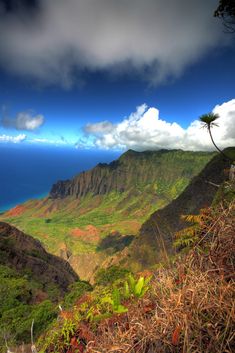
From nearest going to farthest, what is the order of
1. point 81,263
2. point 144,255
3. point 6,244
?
1. point 6,244
2. point 144,255
3. point 81,263

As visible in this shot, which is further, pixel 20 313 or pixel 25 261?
pixel 25 261

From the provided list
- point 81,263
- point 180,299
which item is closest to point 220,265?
point 180,299

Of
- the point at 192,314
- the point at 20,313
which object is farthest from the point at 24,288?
the point at 192,314

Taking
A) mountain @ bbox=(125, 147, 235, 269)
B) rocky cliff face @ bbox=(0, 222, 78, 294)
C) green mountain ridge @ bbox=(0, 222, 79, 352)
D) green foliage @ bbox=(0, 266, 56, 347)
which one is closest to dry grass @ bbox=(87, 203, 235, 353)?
green mountain ridge @ bbox=(0, 222, 79, 352)

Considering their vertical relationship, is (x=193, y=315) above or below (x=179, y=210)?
above

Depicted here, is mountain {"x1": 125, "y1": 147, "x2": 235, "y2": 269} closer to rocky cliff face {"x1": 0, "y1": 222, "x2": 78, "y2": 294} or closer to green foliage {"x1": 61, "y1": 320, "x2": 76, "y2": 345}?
rocky cliff face {"x1": 0, "y1": 222, "x2": 78, "y2": 294}

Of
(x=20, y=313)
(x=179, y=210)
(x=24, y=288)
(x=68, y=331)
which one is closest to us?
(x=68, y=331)

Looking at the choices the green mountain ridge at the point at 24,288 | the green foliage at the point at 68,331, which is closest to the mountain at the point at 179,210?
the green mountain ridge at the point at 24,288

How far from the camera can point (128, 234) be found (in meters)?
198

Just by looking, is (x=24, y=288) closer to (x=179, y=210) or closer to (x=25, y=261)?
(x=25, y=261)

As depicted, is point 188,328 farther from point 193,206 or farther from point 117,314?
point 193,206

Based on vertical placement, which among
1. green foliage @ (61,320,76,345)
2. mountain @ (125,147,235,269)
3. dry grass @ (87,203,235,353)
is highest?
dry grass @ (87,203,235,353)

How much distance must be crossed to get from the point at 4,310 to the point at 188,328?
33.6m

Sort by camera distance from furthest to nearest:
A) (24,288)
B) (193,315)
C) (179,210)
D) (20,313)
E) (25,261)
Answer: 1. (179,210)
2. (25,261)
3. (24,288)
4. (20,313)
5. (193,315)
